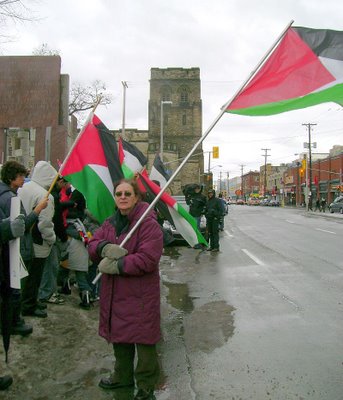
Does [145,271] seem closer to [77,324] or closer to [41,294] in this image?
[77,324]

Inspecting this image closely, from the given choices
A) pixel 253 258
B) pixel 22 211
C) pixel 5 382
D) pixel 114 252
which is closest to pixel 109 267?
pixel 114 252

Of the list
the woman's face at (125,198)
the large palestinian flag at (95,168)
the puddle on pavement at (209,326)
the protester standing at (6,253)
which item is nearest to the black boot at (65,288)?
the puddle on pavement at (209,326)

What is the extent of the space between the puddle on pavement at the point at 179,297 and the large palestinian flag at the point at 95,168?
7.88 ft

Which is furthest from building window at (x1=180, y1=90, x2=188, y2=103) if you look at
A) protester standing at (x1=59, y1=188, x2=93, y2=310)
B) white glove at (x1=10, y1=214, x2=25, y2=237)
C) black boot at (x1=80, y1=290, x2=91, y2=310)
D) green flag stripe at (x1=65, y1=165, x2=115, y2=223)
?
white glove at (x1=10, y1=214, x2=25, y2=237)

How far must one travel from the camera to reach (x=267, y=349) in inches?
190

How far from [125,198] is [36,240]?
227cm

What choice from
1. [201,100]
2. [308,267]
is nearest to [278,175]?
[201,100]

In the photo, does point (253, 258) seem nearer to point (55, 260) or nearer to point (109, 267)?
point (55, 260)

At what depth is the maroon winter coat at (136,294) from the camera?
3.36 metres

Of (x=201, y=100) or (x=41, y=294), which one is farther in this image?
(x=201, y=100)

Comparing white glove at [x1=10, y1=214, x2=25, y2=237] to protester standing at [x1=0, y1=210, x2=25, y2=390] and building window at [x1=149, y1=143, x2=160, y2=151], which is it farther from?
building window at [x1=149, y1=143, x2=160, y2=151]

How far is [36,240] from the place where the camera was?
212 inches

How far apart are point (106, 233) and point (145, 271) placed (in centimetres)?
55

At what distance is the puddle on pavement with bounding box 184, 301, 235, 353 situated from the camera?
505cm
